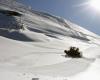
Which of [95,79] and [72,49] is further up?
[72,49]

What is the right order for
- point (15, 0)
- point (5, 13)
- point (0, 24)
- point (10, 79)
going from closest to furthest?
point (10, 79) → point (0, 24) → point (5, 13) → point (15, 0)

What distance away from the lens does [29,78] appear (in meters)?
8.00

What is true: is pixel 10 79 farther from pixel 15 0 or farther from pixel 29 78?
pixel 15 0

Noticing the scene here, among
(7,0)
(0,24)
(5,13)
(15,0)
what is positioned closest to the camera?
(0,24)

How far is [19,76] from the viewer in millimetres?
8203

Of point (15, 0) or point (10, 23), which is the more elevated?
point (15, 0)

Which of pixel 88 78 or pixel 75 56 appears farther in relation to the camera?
pixel 75 56

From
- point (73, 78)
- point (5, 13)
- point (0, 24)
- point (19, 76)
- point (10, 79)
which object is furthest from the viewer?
point (5, 13)

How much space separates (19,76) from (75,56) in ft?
39.6

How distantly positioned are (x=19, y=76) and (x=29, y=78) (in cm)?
43

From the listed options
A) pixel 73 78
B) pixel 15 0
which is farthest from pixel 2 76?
pixel 15 0

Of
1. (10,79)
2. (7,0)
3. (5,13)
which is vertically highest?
(7,0)

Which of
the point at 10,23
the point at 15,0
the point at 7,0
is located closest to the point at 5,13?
the point at 10,23

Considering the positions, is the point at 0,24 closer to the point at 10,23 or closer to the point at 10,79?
the point at 10,23
